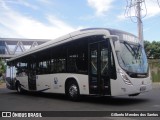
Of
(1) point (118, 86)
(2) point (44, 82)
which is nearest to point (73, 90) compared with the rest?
(1) point (118, 86)

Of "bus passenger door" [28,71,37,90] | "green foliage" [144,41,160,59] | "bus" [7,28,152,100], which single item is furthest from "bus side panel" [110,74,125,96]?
"green foliage" [144,41,160,59]

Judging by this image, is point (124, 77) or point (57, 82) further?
point (57, 82)

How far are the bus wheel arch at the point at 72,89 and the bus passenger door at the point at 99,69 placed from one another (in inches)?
43.1

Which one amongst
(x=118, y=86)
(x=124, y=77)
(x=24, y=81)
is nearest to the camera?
(x=118, y=86)

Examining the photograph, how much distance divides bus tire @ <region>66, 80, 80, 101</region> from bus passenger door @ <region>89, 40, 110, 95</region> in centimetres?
110

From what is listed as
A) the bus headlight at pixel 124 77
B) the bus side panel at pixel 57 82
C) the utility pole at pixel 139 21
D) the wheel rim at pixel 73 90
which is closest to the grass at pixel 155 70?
the utility pole at pixel 139 21

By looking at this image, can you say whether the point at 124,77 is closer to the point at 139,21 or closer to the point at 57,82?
the point at 57,82

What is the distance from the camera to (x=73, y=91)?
14.8 metres

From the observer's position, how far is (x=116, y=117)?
381 inches

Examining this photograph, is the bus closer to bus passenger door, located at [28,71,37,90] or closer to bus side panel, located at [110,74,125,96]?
bus side panel, located at [110,74,125,96]

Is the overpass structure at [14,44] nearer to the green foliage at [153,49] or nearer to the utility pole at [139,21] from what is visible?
A: the green foliage at [153,49]

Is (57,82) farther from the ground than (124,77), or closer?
closer

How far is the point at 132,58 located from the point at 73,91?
10.8 feet

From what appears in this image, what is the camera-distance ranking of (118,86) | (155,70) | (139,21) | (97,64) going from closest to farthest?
(118,86), (97,64), (139,21), (155,70)
